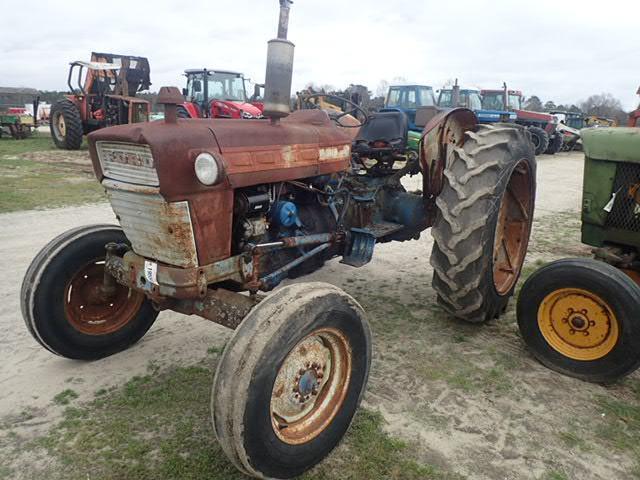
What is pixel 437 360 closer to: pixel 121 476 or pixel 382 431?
pixel 382 431

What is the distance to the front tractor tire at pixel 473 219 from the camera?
10.3 feet

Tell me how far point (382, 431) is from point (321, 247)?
1.28m

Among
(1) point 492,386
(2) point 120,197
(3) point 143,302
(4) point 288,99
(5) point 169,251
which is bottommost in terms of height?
(1) point 492,386

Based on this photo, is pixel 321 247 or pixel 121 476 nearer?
pixel 121 476

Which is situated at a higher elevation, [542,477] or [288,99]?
[288,99]

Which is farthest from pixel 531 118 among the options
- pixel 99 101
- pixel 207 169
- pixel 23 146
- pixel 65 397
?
pixel 65 397

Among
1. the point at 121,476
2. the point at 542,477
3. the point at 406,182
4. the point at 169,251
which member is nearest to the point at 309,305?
the point at 169,251

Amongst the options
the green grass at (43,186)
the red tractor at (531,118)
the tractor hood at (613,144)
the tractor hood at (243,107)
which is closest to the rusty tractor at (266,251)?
the tractor hood at (613,144)

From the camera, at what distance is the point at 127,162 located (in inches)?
92.8

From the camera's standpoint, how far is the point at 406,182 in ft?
33.8

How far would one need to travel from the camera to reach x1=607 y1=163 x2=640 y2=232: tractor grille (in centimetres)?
378

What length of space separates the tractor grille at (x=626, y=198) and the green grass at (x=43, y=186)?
707cm

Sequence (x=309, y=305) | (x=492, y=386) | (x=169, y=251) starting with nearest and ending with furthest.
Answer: (x=309, y=305) < (x=169, y=251) < (x=492, y=386)

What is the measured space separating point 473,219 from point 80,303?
254cm
